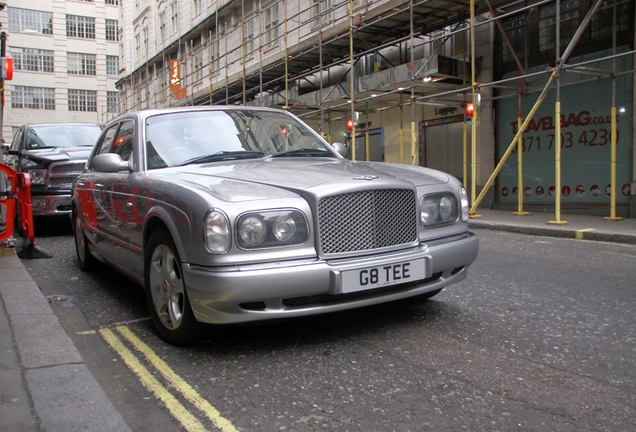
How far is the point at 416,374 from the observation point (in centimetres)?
281

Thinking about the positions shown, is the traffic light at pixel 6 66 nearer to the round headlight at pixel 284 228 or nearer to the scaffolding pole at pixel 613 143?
the round headlight at pixel 284 228

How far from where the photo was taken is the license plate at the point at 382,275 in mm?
3025

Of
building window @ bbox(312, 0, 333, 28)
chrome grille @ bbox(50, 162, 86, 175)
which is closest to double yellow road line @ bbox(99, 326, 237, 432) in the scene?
chrome grille @ bbox(50, 162, 86, 175)

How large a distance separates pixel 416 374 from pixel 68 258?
547 centimetres

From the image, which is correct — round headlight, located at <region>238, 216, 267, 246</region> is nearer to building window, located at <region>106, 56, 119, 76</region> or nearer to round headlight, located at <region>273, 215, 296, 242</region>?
round headlight, located at <region>273, 215, 296, 242</region>

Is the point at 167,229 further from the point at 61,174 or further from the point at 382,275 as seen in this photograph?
the point at 61,174

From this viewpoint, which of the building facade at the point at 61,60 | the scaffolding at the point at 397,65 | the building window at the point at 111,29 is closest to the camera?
the scaffolding at the point at 397,65

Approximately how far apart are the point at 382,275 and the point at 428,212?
0.65 meters

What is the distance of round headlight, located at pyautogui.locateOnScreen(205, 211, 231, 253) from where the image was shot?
9.52 ft

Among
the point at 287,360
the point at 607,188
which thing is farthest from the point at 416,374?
the point at 607,188

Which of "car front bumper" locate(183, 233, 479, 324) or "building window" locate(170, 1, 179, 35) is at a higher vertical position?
"building window" locate(170, 1, 179, 35)

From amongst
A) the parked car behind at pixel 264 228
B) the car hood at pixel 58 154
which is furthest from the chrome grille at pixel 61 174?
the parked car behind at pixel 264 228

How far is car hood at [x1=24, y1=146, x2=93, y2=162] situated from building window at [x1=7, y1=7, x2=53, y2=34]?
166ft

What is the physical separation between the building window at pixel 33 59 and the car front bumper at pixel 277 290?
56.5m
